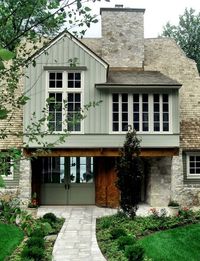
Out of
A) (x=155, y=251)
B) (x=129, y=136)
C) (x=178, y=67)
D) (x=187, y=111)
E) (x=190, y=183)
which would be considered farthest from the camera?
(x=178, y=67)

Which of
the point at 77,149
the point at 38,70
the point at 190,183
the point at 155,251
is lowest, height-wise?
the point at 155,251

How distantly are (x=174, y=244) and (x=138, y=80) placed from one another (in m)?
8.78

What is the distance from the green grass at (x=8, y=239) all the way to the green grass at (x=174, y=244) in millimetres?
3693

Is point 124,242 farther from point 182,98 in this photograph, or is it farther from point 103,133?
point 182,98

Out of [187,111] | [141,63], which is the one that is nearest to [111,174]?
[187,111]

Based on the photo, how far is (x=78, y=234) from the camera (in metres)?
13.2

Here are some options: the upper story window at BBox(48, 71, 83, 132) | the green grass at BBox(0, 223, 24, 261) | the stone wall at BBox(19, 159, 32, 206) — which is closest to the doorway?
Result: the stone wall at BBox(19, 159, 32, 206)

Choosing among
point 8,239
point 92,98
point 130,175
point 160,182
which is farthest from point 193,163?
point 8,239

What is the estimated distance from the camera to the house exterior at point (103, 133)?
59.7 ft

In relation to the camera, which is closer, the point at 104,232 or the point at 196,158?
the point at 104,232

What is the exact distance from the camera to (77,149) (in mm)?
18344

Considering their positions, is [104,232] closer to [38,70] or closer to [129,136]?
[129,136]

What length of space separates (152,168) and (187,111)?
12.6 ft

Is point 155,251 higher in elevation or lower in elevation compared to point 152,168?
lower
